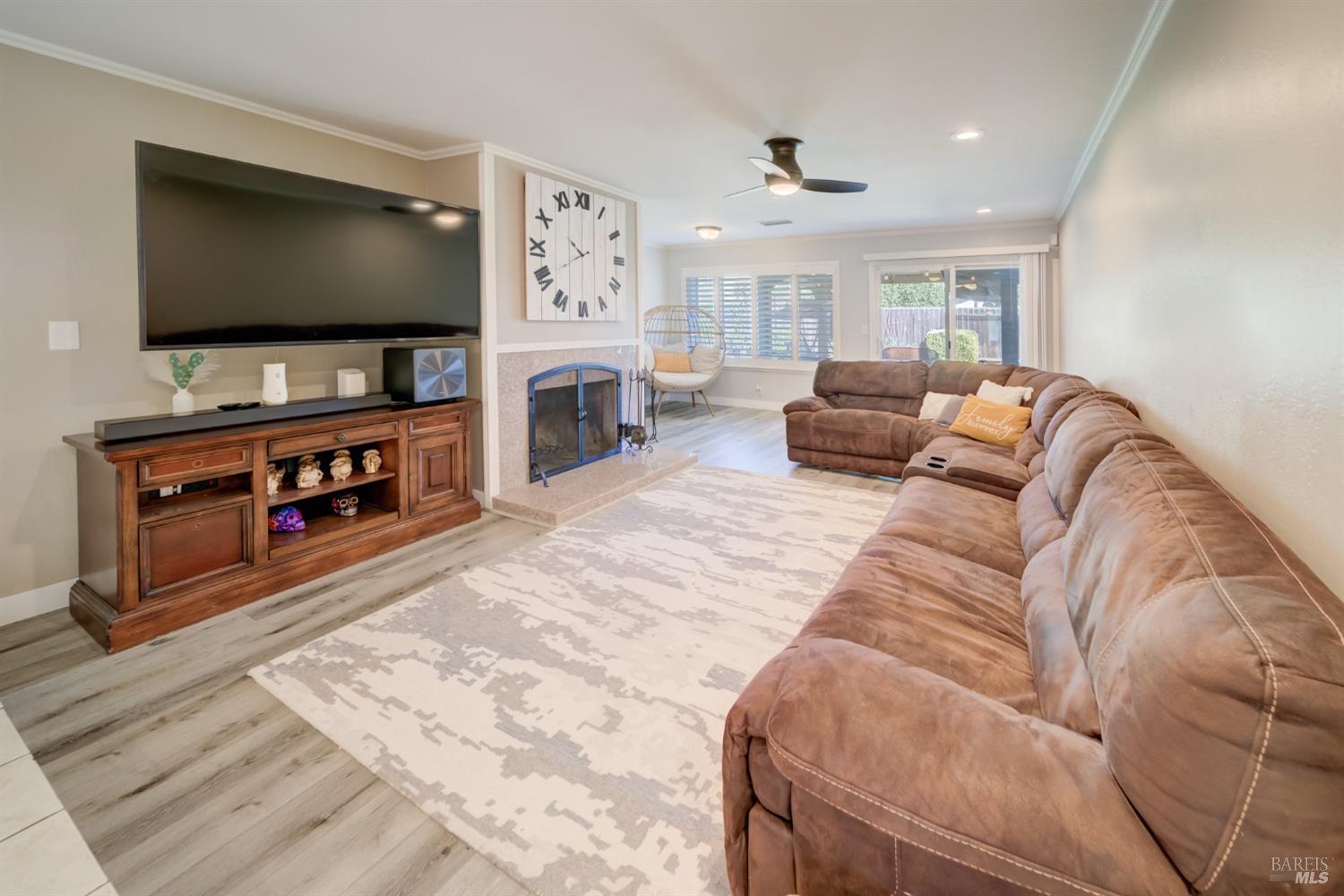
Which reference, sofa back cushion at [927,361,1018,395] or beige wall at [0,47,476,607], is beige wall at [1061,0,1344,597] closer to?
sofa back cushion at [927,361,1018,395]

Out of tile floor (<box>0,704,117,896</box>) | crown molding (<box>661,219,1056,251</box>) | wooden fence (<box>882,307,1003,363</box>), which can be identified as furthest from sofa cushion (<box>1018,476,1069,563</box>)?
crown molding (<box>661,219,1056,251</box>)

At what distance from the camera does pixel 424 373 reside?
358cm

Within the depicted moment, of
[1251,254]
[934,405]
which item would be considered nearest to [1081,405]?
[1251,254]

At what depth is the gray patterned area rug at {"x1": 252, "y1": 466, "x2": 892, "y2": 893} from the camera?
1.50m

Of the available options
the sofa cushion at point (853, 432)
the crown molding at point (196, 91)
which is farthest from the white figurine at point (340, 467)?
the sofa cushion at point (853, 432)

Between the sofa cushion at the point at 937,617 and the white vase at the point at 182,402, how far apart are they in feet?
9.87

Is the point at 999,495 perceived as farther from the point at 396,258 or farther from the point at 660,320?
the point at 660,320

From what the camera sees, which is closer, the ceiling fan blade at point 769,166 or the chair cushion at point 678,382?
the ceiling fan blade at point 769,166

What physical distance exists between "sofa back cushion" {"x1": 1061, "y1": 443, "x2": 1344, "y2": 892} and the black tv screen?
11.1 ft

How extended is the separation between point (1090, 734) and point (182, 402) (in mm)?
3580

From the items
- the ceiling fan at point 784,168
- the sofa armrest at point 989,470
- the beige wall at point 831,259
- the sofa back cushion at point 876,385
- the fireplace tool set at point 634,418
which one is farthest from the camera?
the beige wall at point 831,259

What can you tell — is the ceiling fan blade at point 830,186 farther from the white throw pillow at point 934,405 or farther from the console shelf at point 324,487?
the console shelf at point 324,487

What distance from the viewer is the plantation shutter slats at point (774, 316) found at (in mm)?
8305

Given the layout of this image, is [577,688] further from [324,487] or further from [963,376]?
[963,376]
